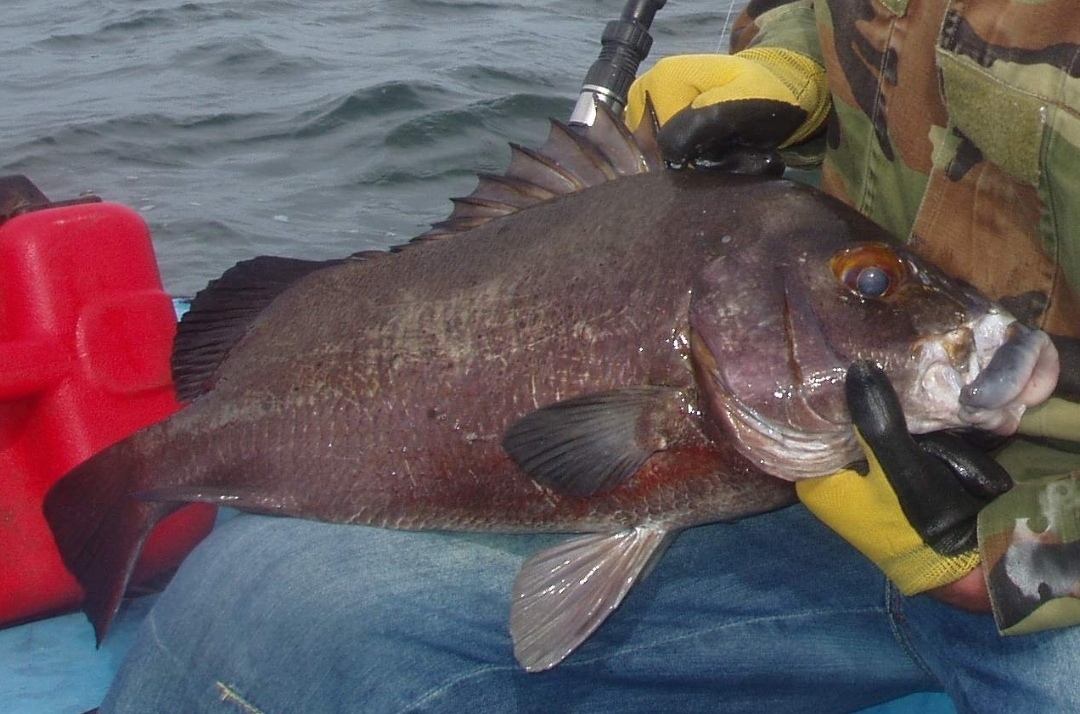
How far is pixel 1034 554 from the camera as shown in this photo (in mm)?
1703

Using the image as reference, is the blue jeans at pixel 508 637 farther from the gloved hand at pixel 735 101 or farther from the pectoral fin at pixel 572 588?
the gloved hand at pixel 735 101

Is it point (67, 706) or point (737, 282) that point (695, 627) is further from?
point (67, 706)

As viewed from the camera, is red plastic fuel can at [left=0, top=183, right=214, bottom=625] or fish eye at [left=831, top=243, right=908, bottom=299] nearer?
fish eye at [left=831, top=243, right=908, bottom=299]

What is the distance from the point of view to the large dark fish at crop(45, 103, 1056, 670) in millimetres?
1865

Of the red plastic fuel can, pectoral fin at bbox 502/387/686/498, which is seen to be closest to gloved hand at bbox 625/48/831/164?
pectoral fin at bbox 502/387/686/498

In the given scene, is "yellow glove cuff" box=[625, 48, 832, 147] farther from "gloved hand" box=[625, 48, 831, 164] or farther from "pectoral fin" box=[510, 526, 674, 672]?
"pectoral fin" box=[510, 526, 674, 672]

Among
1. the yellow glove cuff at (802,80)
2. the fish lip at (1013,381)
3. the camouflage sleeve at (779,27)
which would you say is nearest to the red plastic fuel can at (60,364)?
the yellow glove cuff at (802,80)

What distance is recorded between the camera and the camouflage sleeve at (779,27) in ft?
8.82

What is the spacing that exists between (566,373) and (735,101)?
26.7 inches

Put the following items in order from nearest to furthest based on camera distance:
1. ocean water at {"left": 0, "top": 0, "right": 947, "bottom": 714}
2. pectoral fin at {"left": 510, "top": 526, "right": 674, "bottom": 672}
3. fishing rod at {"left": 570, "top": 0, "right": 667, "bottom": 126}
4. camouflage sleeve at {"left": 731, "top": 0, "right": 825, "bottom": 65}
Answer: pectoral fin at {"left": 510, "top": 526, "right": 674, "bottom": 672} → camouflage sleeve at {"left": 731, "top": 0, "right": 825, "bottom": 65} → fishing rod at {"left": 570, "top": 0, "right": 667, "bottom": 126} → ocean water at {"left": 0, "top": 0, "right": 947, "bottom": 714}

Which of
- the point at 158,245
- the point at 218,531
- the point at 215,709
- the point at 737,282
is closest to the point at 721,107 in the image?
the point at 737,282

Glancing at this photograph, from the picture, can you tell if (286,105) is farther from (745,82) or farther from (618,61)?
(745,82)

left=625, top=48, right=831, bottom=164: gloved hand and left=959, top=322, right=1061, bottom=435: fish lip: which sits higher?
left=625, top=48, right=831, bottom=164: gloved hand

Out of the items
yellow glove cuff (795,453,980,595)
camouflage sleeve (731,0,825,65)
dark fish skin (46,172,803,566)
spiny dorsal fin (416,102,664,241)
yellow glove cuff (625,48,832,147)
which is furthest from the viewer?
camouflage sleeve (731,0,825,65)
